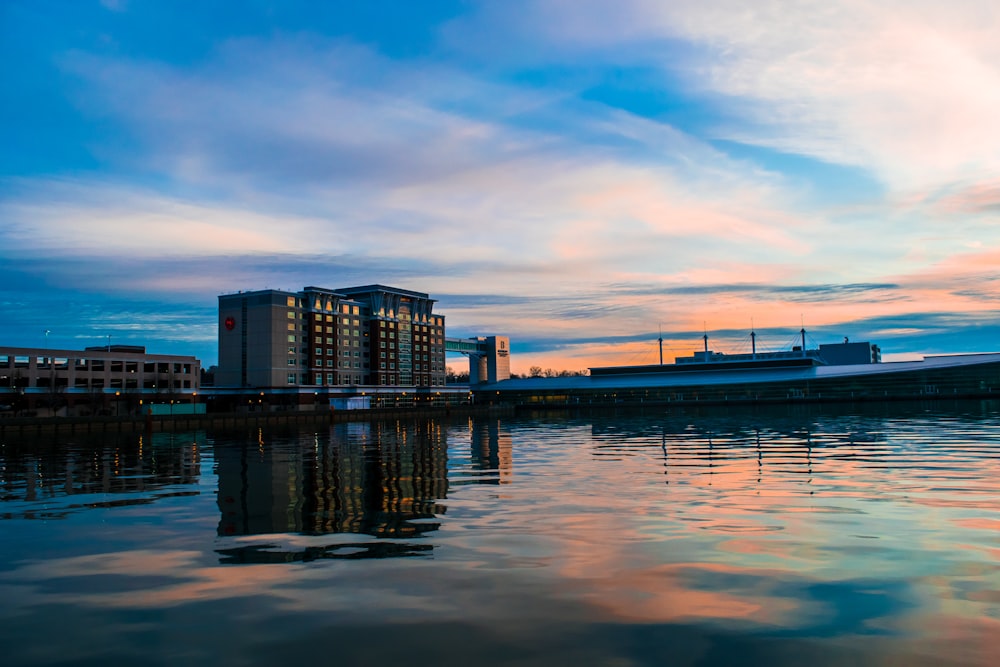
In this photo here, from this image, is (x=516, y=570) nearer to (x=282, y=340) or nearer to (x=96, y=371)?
(x=96, y=371)

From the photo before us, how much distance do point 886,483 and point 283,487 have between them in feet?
82.0

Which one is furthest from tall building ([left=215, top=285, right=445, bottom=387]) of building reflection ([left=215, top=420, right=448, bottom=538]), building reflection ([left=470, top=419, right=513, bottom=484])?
building reflection ([left=215, top=420, right=448, bottom=538])

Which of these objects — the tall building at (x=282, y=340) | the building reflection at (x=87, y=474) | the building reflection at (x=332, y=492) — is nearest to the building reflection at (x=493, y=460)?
the building reflection at (x=332, y=492)

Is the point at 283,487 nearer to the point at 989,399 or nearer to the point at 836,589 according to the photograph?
the point at 836,589

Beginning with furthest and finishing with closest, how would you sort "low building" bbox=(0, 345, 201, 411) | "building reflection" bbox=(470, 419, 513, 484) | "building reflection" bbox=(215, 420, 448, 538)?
"low building" bbox=(0, 345, 201, 411) < "building reflection" bbox=(470, 419, 513, 484) < "building reflection" bbox=(215, 420, 448, 538)

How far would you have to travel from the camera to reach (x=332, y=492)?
30188 mm

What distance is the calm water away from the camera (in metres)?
11.2

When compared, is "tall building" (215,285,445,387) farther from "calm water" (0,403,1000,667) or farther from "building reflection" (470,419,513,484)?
"calm water" (0,403,1000,667)

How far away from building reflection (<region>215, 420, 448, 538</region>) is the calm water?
206 mm

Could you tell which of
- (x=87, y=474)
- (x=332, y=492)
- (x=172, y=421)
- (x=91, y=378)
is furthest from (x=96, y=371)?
(x=332, y=492)

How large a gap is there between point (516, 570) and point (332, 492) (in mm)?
15950

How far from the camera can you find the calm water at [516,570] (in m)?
11.2

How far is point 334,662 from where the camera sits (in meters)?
10.6

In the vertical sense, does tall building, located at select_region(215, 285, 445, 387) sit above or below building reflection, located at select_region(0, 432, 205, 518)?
above
